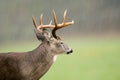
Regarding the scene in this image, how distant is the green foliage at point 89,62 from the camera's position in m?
14.4

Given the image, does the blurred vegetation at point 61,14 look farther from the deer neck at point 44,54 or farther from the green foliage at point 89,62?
the deer neck at point 44,54

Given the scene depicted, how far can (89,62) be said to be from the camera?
16.1m

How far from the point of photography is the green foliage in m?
14.4

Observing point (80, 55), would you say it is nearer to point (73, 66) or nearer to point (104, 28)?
point (73, 66)

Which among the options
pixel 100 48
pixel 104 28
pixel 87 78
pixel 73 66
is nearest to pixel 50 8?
pixel 104 28

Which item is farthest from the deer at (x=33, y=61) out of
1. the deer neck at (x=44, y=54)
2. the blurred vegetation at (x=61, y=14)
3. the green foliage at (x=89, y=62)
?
the blurred vegetation at (x=61, y=14)

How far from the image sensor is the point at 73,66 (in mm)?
15852

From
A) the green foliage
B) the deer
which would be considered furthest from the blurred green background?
the deer

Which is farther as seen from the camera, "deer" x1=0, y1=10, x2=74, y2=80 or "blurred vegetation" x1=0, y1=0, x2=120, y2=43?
"blurred vegetation" x1=0, y1=0, x2=120, y2=43

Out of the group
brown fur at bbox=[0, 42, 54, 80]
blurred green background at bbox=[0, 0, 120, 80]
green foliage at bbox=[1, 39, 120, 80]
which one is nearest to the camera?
brown fur at bbox=[0, 42, 54, 80]

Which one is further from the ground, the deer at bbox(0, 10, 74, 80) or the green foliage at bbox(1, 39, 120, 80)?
the deer at bbox(0, 10, 74, 80)

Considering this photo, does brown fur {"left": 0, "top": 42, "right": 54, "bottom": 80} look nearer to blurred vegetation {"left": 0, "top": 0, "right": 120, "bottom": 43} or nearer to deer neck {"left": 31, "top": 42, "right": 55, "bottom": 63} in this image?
deer neck {"left": 31, "top": 42, "right": 55, "bottom": 63}

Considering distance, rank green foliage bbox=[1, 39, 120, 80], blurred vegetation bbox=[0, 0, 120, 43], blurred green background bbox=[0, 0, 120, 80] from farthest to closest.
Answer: blurred vegetation bbox=[0, 0, 120, 43] < blurred green background bbox=[0, 0, 120, 80] < green foliage bbox=[1, 39, 120, 80]

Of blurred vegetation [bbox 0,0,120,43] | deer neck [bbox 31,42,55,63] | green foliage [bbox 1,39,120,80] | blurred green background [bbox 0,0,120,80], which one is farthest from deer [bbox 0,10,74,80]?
blurred vegetation [bbox 0,0,120,43]
